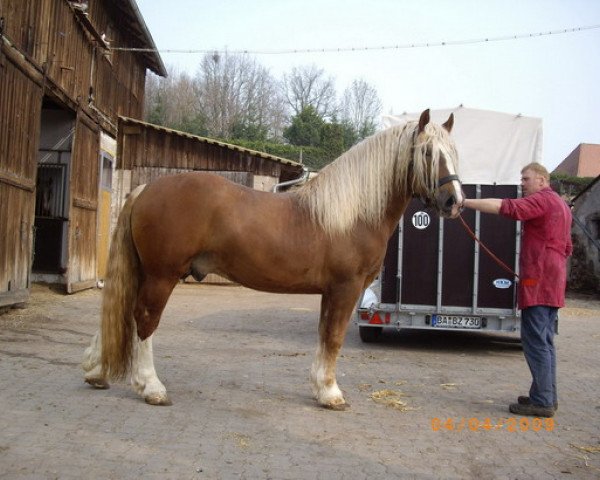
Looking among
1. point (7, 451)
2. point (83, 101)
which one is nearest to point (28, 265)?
point (83, 101)

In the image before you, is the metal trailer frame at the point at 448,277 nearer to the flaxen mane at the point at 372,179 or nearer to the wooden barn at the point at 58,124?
the flaxen mane at the point at 372,179

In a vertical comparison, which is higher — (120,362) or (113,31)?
(113,31)

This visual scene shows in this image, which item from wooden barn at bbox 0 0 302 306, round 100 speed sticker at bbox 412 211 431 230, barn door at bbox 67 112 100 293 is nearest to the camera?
round 100 speed sticker at bbox 412 211 431 230

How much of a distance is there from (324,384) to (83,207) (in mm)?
8981

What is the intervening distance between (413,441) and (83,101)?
10.4 meters

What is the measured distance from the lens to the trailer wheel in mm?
7773

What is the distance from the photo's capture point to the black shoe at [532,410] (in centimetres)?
438

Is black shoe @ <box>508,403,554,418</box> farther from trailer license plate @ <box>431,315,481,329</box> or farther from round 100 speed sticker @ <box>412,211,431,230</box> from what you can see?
round 100 speed sticker @ <box>412,211,431,230</box>

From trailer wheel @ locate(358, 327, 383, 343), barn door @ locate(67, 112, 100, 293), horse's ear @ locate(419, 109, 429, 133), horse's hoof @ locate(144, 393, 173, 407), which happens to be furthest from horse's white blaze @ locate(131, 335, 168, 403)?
barn door @ locate(67, 112, 100, 293)

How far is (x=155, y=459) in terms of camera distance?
3.15 m

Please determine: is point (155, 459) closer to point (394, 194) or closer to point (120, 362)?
point (120, 362)

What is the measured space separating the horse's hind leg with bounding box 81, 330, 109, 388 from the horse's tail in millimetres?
99

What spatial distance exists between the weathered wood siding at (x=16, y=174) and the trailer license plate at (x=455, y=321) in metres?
6.20

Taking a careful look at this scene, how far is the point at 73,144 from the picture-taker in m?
11.1
